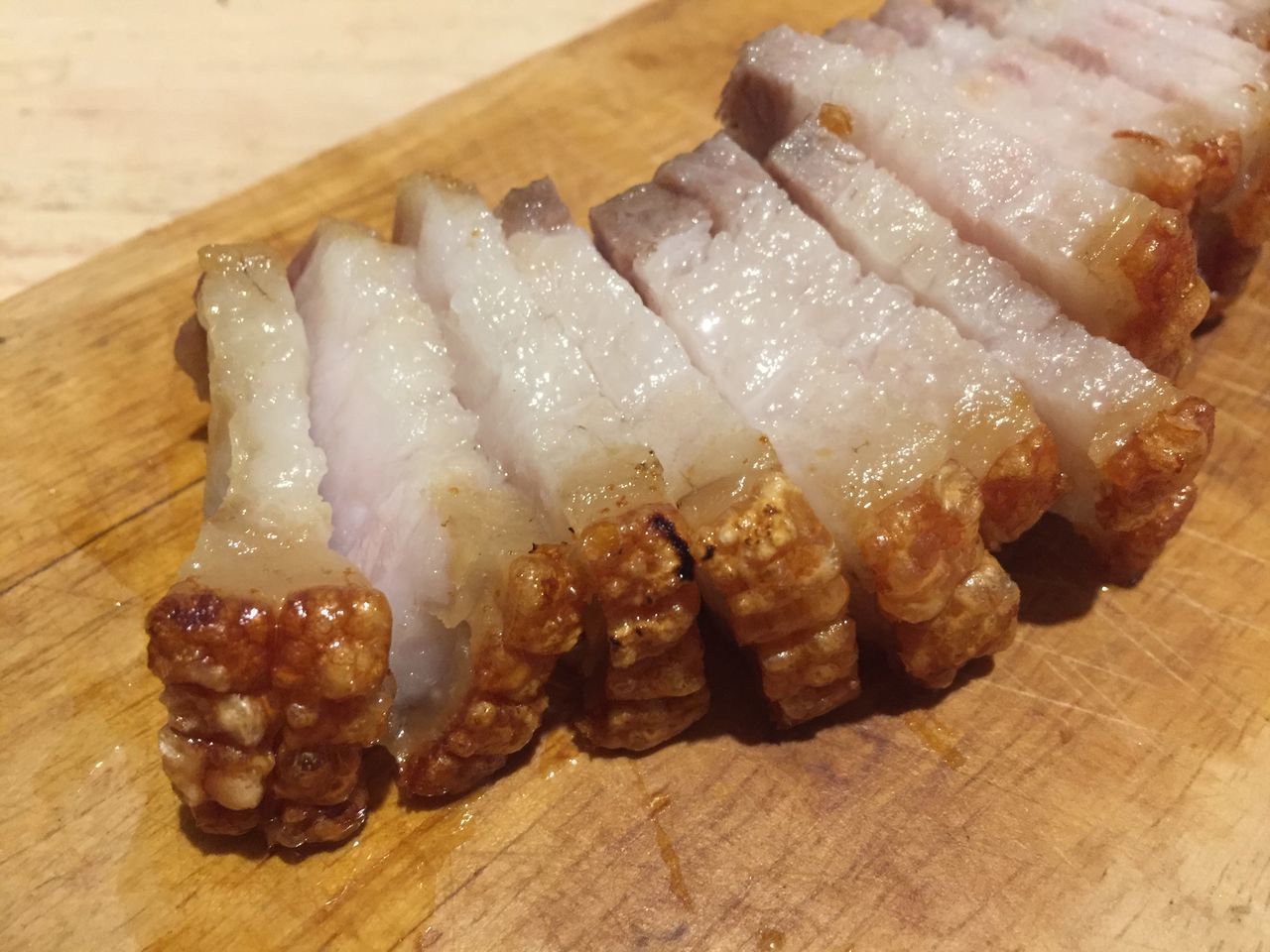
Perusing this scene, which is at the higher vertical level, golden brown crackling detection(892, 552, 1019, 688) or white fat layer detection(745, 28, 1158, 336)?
white fat layer detection(745, 28, 1158, 336)

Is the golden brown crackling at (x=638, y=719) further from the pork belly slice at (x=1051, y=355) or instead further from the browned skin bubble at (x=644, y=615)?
the pork belly slice at (x=1051, y=355)

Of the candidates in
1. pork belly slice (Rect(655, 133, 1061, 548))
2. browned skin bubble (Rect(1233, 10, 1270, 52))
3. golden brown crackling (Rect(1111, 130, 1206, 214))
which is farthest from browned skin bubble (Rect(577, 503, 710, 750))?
browned skin bubble (Rect(1233, 10, 1270, 52))

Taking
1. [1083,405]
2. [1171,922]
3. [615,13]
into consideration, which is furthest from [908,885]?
[615,13]

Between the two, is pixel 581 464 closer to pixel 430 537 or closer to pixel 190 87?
pixel 430 537

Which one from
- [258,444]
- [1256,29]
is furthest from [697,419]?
[1256,29]

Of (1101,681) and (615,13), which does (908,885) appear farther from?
(615,13)

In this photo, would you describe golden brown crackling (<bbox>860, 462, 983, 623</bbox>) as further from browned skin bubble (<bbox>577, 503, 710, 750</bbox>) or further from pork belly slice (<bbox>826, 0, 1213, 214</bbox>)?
pork belly slice (<bbox>826, 0, 1213, 214</bbox>)
